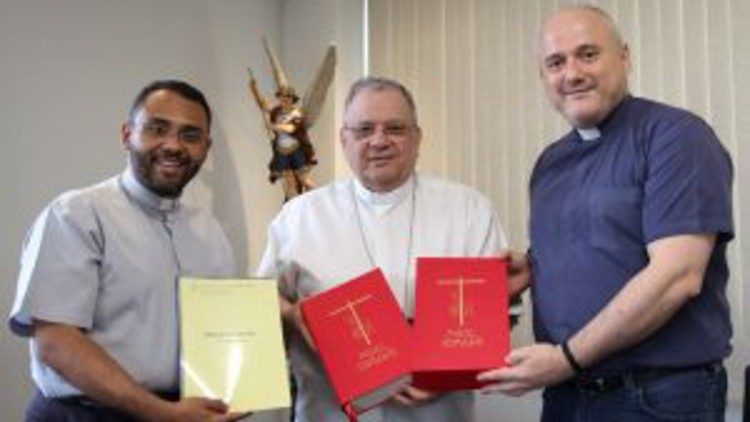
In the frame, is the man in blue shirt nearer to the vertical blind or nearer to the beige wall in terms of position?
the vertical blind

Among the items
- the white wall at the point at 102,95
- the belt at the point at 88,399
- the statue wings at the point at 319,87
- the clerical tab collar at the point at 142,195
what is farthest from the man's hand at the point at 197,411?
the statue wings at the point at 319,87

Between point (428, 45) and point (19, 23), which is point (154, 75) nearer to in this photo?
point (19, 23)

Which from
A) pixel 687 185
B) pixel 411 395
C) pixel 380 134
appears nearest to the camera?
pixel 687 185

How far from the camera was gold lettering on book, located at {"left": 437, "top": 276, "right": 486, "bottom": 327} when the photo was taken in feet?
4.70

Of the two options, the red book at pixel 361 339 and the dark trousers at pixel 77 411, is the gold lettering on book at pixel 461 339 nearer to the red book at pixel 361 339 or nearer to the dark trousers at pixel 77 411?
the red book at pixel 361 339

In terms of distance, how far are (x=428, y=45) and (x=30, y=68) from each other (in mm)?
1594

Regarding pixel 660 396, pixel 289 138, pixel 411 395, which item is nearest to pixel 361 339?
pixel 411 395

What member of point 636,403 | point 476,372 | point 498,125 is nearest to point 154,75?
point 498,125

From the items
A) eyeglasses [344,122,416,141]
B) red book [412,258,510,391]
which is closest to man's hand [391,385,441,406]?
red book [412,258,510,391]

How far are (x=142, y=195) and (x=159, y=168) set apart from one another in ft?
0.23

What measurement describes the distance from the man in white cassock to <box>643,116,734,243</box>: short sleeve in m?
0.43

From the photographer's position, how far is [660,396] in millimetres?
1297

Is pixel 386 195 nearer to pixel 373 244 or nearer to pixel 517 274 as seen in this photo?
pixel 373 244

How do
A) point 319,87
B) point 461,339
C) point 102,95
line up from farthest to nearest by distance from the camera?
point 319,87 < point 102,95 < point 461,339
